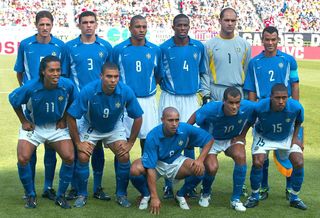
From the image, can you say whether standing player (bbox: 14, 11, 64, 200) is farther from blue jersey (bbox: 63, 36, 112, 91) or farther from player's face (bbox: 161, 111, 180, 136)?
player's face (bbox: 161, 111, 180, 136)

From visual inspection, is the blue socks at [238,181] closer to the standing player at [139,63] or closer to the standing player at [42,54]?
the standing player at [139,63]

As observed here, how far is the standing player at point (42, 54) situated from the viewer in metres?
6.86

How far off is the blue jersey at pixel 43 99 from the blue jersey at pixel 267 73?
222cm

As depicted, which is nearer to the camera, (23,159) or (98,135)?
(23,159)

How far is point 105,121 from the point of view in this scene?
21.2 feet

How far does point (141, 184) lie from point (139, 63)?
1558 millimetres

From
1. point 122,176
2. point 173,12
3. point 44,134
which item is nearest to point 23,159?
point 44,134

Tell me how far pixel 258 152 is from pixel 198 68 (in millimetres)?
1467

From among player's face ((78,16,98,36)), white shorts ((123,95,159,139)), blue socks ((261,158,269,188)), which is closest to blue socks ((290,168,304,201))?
blue socks ((261,158,269,188))

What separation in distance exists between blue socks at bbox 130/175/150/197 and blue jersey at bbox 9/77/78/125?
115 centimetres

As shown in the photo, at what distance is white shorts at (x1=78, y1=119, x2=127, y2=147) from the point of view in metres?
6.56

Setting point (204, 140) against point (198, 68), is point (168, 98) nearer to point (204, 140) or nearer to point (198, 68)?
point (198, 68)

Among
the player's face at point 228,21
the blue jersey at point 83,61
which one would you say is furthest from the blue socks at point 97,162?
the player's face at point 228,21

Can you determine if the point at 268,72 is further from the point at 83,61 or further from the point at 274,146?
the point at 83,61
